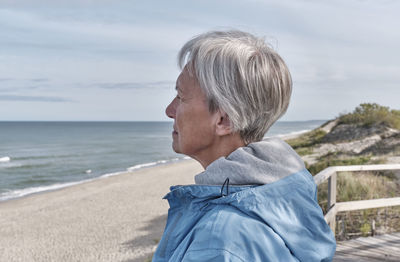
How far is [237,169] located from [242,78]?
0.24 metres

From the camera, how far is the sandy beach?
456 inches

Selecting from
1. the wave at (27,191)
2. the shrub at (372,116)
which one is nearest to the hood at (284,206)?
the wave at (27,191)

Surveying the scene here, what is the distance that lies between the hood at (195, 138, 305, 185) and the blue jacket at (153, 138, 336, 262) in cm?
2

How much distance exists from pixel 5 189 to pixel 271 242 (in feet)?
86.9

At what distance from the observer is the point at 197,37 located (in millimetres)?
1206

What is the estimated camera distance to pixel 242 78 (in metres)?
1.06

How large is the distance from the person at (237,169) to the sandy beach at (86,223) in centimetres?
954

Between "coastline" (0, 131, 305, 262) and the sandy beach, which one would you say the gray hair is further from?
"coastline" (0, 131, 305, 262)

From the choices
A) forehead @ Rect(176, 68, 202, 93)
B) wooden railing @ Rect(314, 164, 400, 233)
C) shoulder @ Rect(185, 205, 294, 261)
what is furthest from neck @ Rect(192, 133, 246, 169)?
wooden railing @ Rect(314, 164, 400, 233)

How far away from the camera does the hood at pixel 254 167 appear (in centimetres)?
99

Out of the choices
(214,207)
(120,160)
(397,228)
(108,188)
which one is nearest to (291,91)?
(214,207)

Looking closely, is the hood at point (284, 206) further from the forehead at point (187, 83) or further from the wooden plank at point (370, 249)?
the wooden plank at point (370, 249)

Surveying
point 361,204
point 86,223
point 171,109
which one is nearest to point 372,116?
point 86,223

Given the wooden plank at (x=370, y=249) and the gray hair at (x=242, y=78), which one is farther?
the wooden plank at (x=370, y=249)
